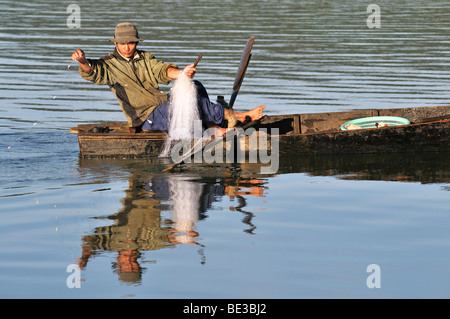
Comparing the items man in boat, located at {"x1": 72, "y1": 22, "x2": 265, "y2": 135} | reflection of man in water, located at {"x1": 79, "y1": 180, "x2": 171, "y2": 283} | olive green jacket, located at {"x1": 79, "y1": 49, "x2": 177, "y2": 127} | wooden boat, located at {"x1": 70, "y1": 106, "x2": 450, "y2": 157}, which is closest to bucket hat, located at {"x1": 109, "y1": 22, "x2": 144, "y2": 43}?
man in boat, located at {"x1": 72, "y1": 22, "x2": 265, "y2": 135}

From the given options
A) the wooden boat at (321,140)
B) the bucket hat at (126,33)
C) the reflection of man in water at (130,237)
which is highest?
the bucket hat at (126,33)

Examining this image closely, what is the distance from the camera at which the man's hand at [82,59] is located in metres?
10.0

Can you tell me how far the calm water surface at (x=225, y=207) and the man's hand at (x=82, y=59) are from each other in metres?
1.20

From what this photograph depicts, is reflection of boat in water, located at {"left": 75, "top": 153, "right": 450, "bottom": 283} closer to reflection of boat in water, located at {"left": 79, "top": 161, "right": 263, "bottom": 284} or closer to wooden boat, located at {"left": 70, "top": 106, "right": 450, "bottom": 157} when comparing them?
reflection of boat in water, located at {"left": 79, "top": 161, "right": 263, "bottom": 284}

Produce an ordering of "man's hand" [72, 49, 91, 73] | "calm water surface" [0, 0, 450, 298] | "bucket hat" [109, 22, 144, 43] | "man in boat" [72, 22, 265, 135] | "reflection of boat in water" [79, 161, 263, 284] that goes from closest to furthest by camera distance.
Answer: "calm water surface" [0, 0, 450, 298]
"reflection of boat in water" [79, 161, 263, 284]
"man's hand" [72, 49, 91, 73]
"bucket hat" [109, 22, 144, 43]
"man in boat" [72, 22, 265, 135]

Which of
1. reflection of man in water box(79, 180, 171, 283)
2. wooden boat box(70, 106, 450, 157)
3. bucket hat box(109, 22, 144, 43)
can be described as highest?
bucket hat box(109, 22, 144, 43)

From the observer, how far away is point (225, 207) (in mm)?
8969

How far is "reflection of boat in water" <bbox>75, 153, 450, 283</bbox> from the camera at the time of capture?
764cm

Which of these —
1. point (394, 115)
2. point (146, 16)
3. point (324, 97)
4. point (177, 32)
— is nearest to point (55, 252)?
point (394, 115)

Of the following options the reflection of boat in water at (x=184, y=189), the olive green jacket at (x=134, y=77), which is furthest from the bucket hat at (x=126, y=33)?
the reflection of boat in water at (x=184, y=189)

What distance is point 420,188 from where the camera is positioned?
9.80 m

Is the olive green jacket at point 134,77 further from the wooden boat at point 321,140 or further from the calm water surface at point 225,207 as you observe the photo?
the calm water surface at point 225,207

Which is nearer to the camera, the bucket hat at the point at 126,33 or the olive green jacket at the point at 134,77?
the bucket hat at the point at 126,33

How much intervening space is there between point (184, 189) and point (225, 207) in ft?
3.16
